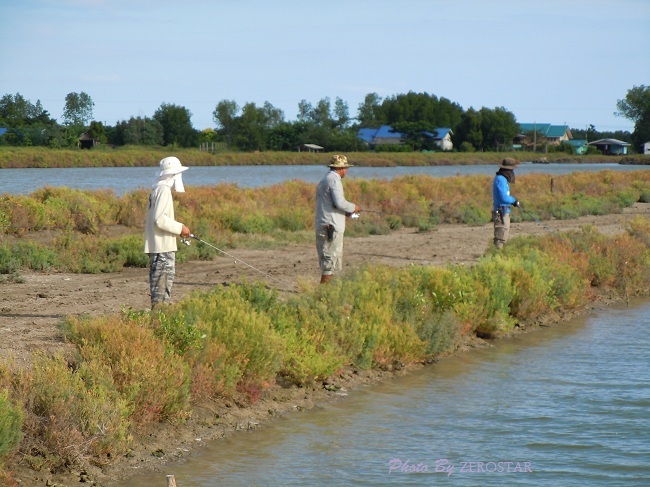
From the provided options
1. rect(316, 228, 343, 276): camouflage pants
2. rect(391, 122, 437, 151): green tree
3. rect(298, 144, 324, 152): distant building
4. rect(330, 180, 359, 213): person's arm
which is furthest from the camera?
rect(391, 122, 437, 151): green tree

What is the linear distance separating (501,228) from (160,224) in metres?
7.87

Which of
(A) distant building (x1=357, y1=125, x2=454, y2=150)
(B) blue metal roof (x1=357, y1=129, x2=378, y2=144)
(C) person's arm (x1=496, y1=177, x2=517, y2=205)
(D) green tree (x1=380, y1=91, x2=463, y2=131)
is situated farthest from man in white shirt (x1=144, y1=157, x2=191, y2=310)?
(D) green tree (x1=380, y1=91, x2=463, y2=131)

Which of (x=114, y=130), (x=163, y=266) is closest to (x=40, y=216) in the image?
(x=163, y=266)

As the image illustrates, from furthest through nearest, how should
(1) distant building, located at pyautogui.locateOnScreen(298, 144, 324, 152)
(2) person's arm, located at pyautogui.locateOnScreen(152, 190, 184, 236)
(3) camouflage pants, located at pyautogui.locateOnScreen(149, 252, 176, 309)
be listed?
(1) distant building, located at pyautogui.locateOnScreen(298, 144, 324, 152) → (3) camouflage pants, located at pyautogui.locateOnScreen(149, 252, 176, 309) → (2) person's arm, located at pyautogui.locateOnScreen(152, 190, 184, 236)

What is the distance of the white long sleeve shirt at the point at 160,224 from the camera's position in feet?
32.9

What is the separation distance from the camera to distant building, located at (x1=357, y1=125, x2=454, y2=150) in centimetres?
12744

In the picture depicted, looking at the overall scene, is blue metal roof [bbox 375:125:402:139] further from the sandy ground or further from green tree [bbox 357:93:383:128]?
the sandy ground

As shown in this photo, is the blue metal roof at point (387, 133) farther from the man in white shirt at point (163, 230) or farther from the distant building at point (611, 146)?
the man in white shirt at point (163, 230)

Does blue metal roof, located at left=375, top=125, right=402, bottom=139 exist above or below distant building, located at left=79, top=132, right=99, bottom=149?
above

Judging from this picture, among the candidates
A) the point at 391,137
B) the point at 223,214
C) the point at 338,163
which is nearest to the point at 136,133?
the point at 391,137

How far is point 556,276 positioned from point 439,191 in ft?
55.5

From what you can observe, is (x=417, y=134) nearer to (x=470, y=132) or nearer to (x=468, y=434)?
(x=470, y=132)

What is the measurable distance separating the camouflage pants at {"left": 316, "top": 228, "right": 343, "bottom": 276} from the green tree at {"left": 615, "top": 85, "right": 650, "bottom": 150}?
441 feet

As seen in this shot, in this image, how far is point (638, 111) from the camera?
14550 centimetres
